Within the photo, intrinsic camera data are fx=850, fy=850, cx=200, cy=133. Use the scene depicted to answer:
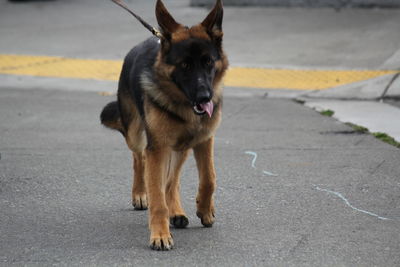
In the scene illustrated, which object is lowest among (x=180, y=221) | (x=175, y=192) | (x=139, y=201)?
(x=139, y=201)

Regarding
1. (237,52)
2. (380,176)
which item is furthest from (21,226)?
(237,52)

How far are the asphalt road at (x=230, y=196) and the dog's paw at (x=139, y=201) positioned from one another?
5 cm

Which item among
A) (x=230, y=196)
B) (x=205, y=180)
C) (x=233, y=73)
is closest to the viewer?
(x=205, y=180)

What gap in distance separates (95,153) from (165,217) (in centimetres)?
279

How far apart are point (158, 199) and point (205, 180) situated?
0.43 meters

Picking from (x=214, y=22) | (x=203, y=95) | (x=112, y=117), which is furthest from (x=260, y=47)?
(x=203, y=95)

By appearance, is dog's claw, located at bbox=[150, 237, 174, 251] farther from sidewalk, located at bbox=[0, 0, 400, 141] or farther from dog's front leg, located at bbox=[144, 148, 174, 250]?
sidewalk, located at bbox=[0, 0, 400, 141]

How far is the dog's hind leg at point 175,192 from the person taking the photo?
5.39 m

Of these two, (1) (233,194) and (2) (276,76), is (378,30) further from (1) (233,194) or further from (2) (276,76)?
(1) (233,194)

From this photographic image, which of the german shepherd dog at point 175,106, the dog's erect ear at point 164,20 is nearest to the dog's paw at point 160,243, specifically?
the german shepherd dog at point 175,106

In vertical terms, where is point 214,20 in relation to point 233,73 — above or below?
above

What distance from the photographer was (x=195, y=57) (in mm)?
4809

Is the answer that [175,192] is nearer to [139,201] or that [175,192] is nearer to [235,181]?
[139,201]

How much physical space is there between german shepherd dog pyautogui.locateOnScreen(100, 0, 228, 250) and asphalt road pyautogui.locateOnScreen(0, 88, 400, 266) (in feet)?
0.67
